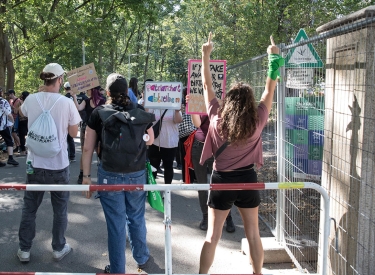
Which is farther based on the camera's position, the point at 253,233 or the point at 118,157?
the point at 118,157

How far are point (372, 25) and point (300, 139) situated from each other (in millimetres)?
1632

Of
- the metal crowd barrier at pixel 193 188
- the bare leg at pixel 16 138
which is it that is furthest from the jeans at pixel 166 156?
the bare leg at pixel 16 138

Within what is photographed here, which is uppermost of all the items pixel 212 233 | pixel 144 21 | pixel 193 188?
pixel 144 21

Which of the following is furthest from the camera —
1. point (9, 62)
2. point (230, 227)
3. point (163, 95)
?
point (9, 62)

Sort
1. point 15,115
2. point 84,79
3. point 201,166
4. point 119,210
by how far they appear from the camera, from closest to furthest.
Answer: point 119,210 < point 201,166 < point 84,79 < point 15,115

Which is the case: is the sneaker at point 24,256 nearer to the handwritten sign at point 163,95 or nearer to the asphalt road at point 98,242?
the asphalt road at point 98,242

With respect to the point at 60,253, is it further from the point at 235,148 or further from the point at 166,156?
the point at 166,156

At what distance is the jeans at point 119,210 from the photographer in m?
3.81

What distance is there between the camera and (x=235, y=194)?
344 centimetres

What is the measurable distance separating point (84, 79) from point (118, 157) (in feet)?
12.4

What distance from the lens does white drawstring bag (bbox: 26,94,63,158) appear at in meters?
4.12

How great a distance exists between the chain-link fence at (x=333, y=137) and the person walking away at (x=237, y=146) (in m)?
0.54

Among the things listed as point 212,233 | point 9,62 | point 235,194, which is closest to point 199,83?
point 235,194

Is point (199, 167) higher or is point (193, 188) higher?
point (193, 188)
